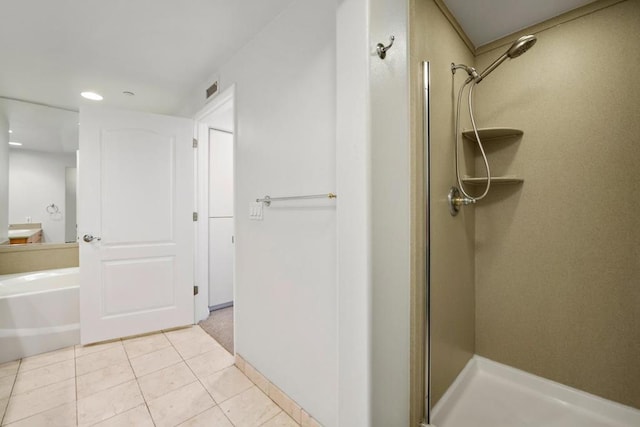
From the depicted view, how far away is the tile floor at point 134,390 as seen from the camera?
1.48 metres

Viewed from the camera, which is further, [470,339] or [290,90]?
[470,339]

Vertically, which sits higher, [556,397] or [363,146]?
[363,146]

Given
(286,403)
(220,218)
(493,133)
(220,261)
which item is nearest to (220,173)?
(220,218)

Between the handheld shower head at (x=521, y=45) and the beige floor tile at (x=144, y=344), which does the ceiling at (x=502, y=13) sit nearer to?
the handheld shower head at (x=521, y=45)

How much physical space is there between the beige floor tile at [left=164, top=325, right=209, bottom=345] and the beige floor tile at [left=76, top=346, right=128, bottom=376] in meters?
0.36

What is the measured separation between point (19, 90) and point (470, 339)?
4.34 metres

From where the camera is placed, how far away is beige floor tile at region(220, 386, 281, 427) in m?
1.47

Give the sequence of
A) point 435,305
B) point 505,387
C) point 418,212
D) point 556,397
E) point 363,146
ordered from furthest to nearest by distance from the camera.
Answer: point 505,387 < point 556,397 < point 435,305 < point 418,212 < point 363,146

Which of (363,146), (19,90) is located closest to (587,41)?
(363,146)

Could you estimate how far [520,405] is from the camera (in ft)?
5.18

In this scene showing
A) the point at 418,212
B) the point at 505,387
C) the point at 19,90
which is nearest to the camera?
the point at 418,212

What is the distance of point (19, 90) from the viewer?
2.41 m

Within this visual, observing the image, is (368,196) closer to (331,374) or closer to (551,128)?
(331,374)

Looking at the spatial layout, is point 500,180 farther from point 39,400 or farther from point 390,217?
point 39,400
